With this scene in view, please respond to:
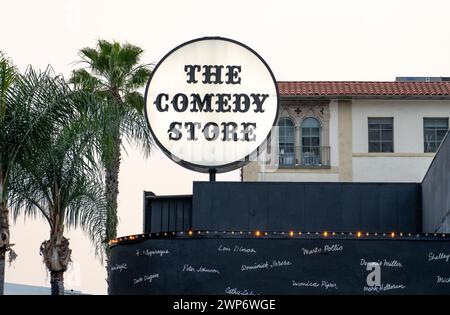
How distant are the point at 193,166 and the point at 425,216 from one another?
24.6 ft

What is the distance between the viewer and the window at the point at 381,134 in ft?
216

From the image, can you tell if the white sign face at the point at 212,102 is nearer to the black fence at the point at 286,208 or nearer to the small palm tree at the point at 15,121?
the black fence at the point at 286,208

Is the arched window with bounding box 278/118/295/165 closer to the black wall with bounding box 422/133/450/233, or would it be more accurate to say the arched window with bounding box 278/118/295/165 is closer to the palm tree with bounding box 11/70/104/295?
the palm tree with bounding box 11/70/104/295

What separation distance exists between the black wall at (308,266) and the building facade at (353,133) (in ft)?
127

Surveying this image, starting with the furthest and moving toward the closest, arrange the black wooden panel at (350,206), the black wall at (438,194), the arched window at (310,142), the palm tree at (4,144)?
the arched window at (310,142) < the black wooden panel at (350,206) < the palm tree at (4,144) < the black wall at (438,194)

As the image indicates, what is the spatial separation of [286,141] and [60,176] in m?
31.0

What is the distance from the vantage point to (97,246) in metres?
43.3

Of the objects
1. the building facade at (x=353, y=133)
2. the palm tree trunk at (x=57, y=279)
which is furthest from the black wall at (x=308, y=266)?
the building facade at (x=353, y=133)

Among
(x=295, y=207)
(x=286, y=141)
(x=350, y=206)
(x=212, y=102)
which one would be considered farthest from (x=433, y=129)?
(x=295, y=207)

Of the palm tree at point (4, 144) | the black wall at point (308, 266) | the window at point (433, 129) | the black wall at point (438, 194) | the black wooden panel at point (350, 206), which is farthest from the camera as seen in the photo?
the window at point (433, 129)

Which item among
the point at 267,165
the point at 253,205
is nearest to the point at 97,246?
the point at 253,205

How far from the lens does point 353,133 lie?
65.8 meters

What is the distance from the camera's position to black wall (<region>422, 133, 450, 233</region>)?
90.9 feet

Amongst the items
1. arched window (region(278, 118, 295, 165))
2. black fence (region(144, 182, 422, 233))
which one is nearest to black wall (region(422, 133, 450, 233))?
black fence (region(144, 182, 422, 233))
